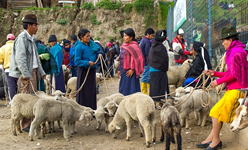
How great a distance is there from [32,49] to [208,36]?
4.70 meters

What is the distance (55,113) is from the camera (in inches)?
204

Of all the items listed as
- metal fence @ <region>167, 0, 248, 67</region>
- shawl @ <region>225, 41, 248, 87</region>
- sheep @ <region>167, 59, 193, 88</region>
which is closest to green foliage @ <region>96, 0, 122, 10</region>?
metal fence @ <region>167, 0, 248, 67</region>

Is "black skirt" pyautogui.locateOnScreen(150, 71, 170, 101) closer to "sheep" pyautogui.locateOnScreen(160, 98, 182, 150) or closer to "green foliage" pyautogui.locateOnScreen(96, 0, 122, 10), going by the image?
"sheep" pyautogui.locateOnScreen(160, 98, 182, 150)

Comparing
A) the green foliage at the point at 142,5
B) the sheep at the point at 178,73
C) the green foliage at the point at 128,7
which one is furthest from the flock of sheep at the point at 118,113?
the green foliage at the point at 128,7

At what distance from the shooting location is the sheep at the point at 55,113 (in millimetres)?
5102

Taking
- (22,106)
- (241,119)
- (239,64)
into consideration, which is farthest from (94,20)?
(241,119)

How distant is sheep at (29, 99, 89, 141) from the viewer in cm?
510

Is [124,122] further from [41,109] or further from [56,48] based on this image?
[56,48]

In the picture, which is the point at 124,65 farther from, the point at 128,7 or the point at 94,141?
the point at 128,7

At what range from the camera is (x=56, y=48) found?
8.72 metres

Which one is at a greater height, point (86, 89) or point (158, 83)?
point (158, 83)

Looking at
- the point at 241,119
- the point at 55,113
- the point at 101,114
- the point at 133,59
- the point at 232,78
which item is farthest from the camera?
the point at 133,59

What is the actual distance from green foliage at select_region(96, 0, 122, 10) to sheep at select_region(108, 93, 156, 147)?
874 inches

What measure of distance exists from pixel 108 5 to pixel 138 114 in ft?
74.5
